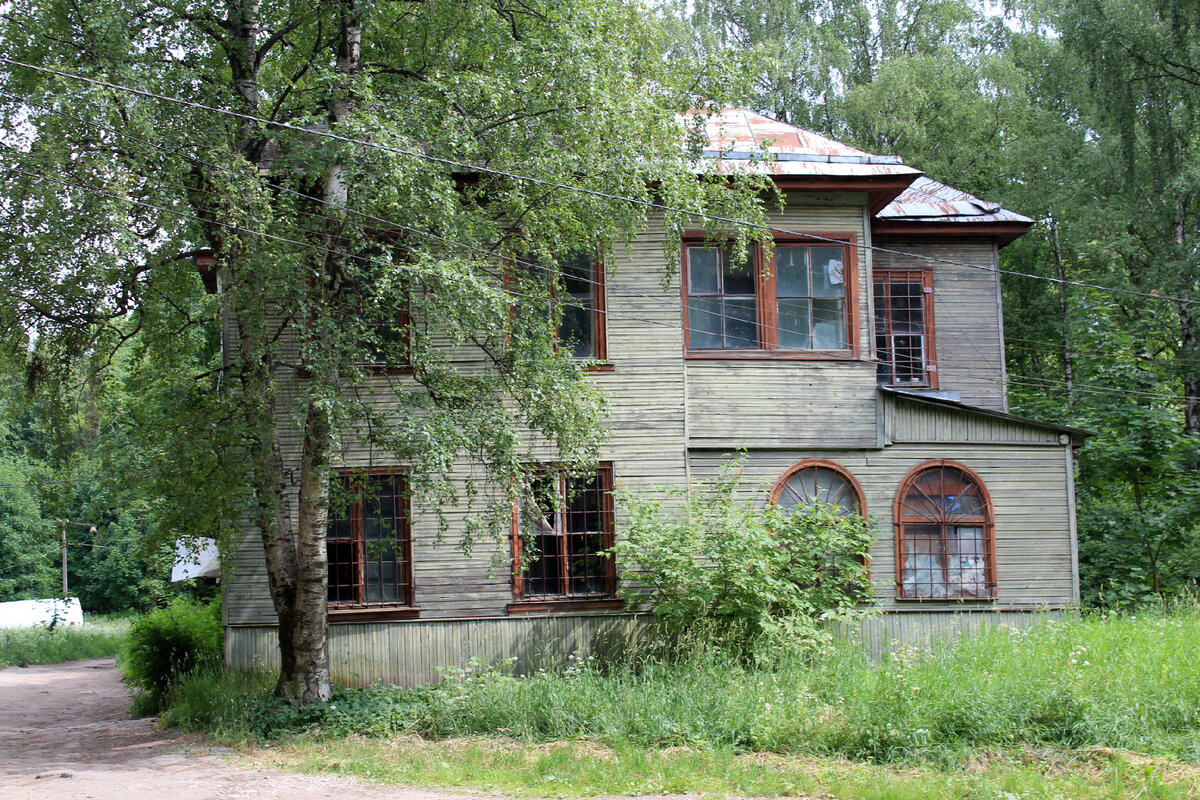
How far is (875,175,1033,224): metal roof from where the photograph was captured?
55.0 feet

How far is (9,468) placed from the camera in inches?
1909

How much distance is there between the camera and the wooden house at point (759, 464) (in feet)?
45.7

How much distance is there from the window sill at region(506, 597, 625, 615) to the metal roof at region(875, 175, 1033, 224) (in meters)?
7.92

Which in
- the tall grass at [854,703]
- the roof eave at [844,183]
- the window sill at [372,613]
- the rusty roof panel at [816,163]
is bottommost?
the tall grass at [854,703]

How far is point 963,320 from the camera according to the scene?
1698 cm

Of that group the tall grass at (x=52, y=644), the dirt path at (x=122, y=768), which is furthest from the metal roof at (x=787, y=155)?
the tall grass at (x=52, y=644)

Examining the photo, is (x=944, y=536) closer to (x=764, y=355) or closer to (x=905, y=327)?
(x=764, y=355)

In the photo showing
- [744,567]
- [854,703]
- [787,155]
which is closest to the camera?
[854,703]

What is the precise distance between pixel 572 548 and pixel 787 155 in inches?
260

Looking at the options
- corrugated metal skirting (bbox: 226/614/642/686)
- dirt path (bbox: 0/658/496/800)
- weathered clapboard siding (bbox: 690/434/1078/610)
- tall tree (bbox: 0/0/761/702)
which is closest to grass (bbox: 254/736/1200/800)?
dirt path (bbox: 0/658/496/800)

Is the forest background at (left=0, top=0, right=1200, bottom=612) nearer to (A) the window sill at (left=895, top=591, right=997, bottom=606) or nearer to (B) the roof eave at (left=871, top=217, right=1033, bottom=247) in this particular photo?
(B) the roof eave at (left=871, top=217, right=1033, bottom=247)

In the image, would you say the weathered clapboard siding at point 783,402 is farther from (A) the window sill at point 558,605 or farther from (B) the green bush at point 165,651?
(B) the green bush at point 165,651

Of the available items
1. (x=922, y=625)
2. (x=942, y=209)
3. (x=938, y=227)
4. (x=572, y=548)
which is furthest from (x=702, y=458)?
(x=942, y=209)

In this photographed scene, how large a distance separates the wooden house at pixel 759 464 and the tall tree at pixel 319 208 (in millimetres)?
1828
